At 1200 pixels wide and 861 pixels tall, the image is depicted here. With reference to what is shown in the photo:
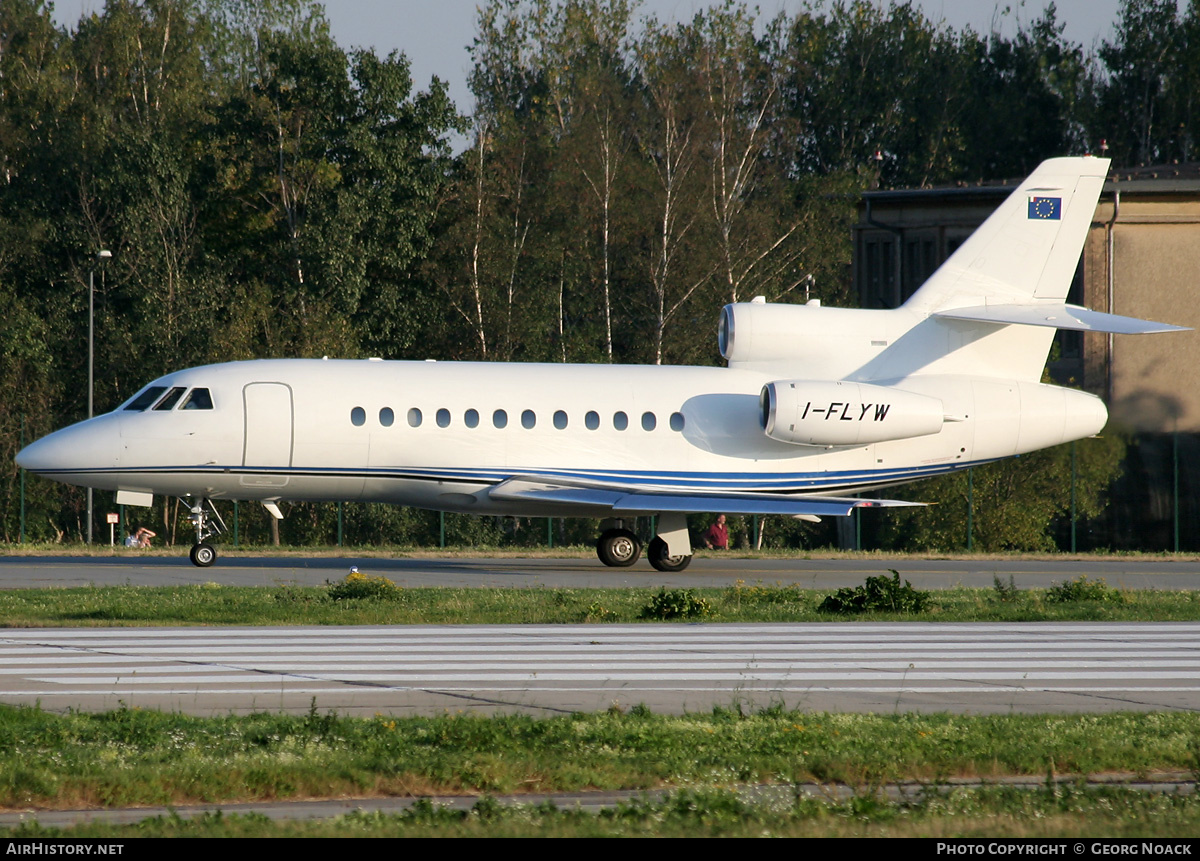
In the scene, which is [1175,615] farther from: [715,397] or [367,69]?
[367,69]

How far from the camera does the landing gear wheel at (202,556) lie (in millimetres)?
24781

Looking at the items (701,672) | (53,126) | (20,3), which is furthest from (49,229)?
(701,672)

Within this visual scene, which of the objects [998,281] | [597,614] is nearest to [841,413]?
[998,281]

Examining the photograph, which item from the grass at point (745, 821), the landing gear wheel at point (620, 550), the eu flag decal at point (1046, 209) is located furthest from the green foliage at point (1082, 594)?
the grass at point (745, 821)

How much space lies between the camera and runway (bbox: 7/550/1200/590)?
2278 centimetres

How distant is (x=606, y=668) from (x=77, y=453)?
1457cm

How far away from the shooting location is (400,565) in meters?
27.1

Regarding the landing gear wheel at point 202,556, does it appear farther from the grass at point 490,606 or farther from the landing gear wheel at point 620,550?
the landing gear wheel at point 620,550

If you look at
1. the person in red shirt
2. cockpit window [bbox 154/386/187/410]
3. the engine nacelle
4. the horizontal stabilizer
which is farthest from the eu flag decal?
cockpit window [bbox 154/386/187/410]

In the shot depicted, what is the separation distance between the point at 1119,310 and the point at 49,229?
34.2m

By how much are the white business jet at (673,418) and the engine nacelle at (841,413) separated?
3cm

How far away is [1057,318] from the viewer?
2577 centimetres

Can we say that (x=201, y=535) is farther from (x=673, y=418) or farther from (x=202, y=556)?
(x=673, y=418)

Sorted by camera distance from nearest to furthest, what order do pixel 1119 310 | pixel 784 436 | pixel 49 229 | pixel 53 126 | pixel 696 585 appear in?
pixel 696 585 < pixel 784 436 < pixel 1119 310 < pixel 49 229 < pixel 53 126
